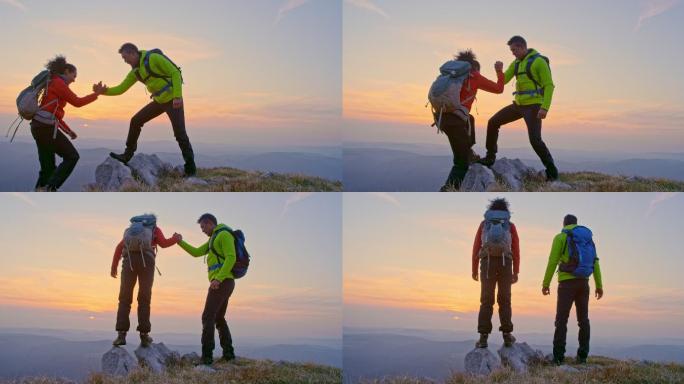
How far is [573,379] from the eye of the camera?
18.9m

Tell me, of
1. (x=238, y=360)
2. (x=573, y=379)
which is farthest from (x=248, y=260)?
(x=573, y=379)

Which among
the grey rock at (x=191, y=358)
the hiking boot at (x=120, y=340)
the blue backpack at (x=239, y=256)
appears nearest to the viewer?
the hiking boot at (x=120, y=340)

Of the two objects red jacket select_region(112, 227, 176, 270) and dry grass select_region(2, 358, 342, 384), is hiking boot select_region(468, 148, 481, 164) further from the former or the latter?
red jacket select_region(112, 227, 176, 270)

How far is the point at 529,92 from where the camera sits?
20.9 m

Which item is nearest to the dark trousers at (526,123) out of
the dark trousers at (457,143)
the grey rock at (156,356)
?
the dark trousers at (457,143)

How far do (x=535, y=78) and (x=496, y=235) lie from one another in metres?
3.66

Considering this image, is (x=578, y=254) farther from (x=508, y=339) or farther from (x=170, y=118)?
(x=170, y=118)

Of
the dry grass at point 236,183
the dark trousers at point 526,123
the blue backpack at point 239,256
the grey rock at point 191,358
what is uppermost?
the dark trousers at point 526,123

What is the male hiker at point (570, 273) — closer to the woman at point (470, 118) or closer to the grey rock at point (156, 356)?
the woman at point (470, 118)

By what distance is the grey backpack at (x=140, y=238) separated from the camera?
19750mm

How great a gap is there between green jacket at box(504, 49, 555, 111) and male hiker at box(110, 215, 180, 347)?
779 centimetres

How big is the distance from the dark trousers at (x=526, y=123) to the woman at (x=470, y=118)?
57 centimetres

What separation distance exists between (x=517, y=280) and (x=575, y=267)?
1116 millimetres

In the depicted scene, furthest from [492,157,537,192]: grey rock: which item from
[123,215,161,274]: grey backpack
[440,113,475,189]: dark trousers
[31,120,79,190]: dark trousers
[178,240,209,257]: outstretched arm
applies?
[31,120,79,190]: dark trousers
